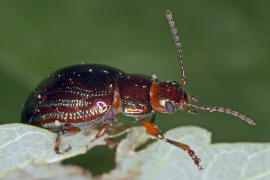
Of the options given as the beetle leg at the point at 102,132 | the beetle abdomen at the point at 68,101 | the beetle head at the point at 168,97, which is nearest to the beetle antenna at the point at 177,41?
the beetle head at the point at 168,97

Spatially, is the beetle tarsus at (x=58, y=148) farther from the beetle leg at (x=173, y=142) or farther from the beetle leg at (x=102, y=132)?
the beetle leg at (x=173, y=142)

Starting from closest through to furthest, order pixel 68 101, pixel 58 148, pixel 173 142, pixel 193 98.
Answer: pixel 58 148
pixel 173 142
pixel 68 101
pixel 193 98

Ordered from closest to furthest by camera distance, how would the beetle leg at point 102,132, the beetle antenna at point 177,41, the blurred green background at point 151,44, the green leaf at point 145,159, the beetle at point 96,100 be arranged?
1. the green leaf at point 145,159
2. the beetle leg at point 102,132
3. the beetle at point 96,100
4. the beetle antenna at point 177,41
5. the blurred green background at point 151,44

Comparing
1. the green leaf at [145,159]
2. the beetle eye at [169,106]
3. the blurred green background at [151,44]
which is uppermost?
the blurred green background at [151,44]

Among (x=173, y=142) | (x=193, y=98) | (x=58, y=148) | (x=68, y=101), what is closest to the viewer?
(x=58, y=148)

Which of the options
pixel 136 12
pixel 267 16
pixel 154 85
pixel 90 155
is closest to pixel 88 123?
pixel 90 155

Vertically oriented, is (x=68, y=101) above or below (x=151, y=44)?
below

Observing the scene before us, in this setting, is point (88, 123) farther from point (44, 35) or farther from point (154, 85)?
point (44, 35)

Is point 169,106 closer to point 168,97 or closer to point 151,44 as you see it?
point 168,97

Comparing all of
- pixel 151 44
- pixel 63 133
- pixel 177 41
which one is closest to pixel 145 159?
pixel 63 133
